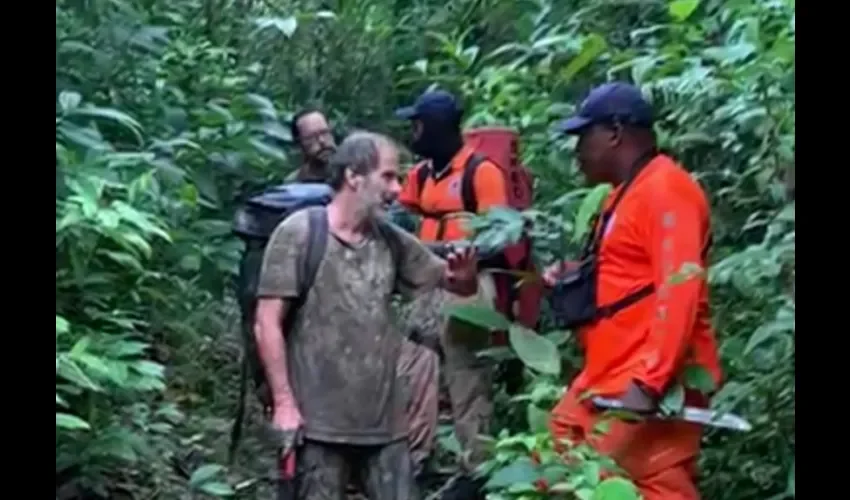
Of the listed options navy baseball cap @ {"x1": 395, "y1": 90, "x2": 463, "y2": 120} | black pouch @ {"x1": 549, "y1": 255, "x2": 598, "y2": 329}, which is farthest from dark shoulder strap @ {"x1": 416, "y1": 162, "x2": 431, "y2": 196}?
black pouch @ {"x1": 549, "y1": 255, "x2": 598, "y2": 329}

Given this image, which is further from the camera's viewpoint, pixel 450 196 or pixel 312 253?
pixel 450 196

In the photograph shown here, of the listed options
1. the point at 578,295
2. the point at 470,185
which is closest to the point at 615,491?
the point at 578,295

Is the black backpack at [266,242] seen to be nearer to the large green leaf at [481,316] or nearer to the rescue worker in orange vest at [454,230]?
the large green leaf at [481,316]

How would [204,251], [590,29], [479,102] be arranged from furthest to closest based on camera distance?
[479,102] → [590,29] → [204,251]

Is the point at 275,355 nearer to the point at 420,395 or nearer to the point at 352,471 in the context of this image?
the point at 352,471

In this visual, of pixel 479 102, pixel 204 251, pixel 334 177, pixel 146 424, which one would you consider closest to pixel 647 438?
pixel 334 177

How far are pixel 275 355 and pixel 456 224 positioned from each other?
77 cm

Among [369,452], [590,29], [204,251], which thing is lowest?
[369,452]

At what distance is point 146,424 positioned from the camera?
3.18 meters

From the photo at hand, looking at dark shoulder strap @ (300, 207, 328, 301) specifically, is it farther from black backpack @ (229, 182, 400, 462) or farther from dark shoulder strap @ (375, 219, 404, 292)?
dark shoulder strap @ (375, 219, 404, 292)

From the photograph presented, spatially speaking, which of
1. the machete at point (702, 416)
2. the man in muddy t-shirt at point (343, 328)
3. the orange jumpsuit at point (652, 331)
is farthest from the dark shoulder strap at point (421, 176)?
the machete at point (702, 416)

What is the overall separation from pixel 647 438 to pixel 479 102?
2080mm

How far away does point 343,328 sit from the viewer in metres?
3.09

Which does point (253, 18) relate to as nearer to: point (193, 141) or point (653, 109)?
point (193, 141)
